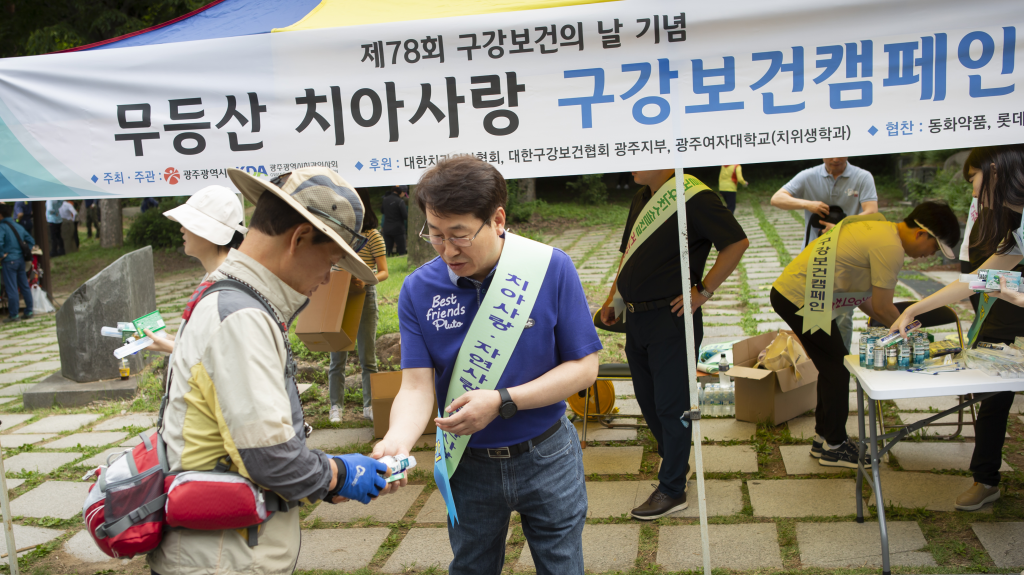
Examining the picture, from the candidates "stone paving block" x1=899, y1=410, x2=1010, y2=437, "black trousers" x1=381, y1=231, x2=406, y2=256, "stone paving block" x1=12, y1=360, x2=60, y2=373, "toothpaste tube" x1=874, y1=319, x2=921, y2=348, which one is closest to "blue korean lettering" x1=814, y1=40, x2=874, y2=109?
"toothpaste tube" x1=874, y1=319, x2=921, y2=348

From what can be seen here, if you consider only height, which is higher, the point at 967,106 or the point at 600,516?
the point at 967,106

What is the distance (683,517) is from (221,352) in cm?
293

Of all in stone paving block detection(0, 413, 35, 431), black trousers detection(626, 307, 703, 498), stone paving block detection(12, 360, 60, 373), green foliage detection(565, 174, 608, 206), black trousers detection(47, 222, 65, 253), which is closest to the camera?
black trousers detection(626, 307, 703, 498)

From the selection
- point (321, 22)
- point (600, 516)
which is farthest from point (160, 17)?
point (600, 516)

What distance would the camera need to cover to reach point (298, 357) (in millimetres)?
7461

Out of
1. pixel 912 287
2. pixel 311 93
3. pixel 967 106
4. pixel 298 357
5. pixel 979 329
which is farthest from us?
pixel 912 287

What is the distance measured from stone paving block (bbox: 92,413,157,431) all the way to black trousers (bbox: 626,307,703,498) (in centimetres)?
424

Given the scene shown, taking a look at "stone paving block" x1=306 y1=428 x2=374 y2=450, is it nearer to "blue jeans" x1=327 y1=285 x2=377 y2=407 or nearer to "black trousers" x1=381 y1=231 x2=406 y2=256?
"blue jeans" x1=327 y1=285 x2=377 y2=407

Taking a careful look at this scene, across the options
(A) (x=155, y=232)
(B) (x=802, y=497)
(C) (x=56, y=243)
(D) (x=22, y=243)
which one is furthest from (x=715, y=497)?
(C) (x=56, y=243)

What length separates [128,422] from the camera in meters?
6.09

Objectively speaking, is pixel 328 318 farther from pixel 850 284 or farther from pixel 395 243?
pixel 395 243

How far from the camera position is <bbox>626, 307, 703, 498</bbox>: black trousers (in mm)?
3789

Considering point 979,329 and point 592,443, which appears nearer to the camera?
point 979,329

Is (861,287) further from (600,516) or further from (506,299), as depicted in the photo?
(506,299)
